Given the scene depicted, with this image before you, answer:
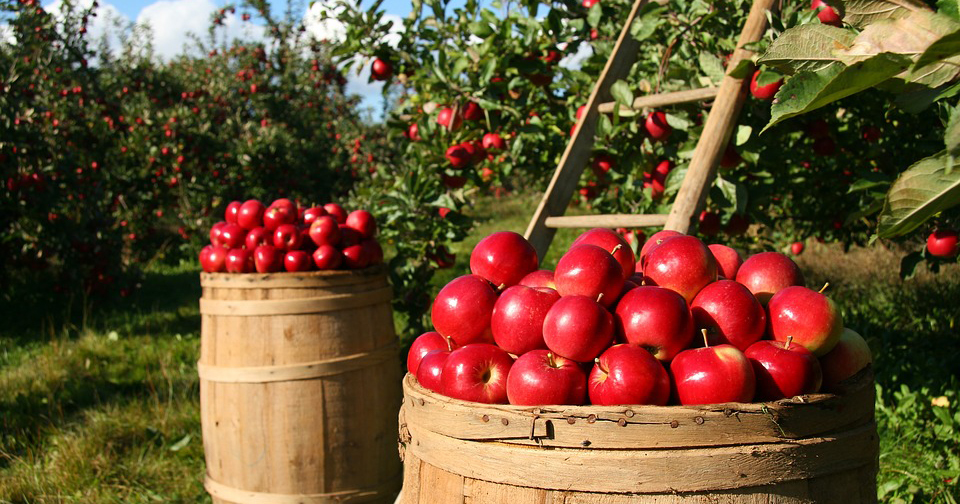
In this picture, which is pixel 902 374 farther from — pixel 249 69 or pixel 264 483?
pixel 249 69

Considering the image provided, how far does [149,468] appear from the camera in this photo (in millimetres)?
3240

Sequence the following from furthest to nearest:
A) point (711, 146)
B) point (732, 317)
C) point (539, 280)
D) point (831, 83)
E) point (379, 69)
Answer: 1. point (379, 69)
2. point (711, 146)
3. point (539, 280)
4. point (732, 317)
5. point (831, 83)

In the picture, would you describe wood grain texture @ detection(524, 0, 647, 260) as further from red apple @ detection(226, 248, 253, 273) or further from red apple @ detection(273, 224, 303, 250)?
red apple @ detection(226, 248, 253, 273)

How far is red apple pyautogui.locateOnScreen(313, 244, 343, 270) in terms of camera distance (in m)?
2.78

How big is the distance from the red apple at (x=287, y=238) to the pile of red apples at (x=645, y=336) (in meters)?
1.51

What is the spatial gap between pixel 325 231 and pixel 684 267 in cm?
177

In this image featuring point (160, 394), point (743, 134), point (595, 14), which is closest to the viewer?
point (743, 134)

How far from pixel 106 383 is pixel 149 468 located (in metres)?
1.34

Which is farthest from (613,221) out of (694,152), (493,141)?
(493,141)

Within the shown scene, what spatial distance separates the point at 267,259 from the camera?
2.72 m

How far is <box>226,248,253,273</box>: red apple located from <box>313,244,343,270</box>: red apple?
24cm

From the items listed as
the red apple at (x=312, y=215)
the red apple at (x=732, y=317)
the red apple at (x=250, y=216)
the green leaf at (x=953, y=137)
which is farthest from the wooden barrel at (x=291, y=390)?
the green leaf at (x=953, y=137)

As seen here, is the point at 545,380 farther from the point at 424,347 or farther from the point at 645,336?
the point at 424,347

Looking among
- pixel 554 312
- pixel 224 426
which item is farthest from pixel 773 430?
pixel 224 426
